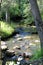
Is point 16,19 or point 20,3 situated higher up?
point 20,3

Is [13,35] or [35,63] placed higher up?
[35,63]

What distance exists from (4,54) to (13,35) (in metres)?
5.30

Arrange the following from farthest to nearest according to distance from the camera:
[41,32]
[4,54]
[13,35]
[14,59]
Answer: [13,35] < [4,54] < [14,59] < [41,32]

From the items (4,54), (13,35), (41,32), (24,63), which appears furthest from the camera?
(13,35)

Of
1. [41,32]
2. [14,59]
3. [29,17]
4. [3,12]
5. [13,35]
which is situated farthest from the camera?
[3,12]

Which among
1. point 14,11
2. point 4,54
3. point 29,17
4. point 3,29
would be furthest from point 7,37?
point 14,11

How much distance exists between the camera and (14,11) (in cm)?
2300

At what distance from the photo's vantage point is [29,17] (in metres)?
18.8

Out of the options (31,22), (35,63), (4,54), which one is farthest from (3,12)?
(35,63)

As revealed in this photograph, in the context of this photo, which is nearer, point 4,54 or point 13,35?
point 4,54

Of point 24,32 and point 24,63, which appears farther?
point 24,32

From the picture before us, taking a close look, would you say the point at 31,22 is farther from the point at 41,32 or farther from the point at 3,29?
the point at 41,32

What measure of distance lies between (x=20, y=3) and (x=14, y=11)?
4.26ft

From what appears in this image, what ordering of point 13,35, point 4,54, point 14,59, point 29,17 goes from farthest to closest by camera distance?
point 29,17, point 13,35, point 4,54, point 14,59
